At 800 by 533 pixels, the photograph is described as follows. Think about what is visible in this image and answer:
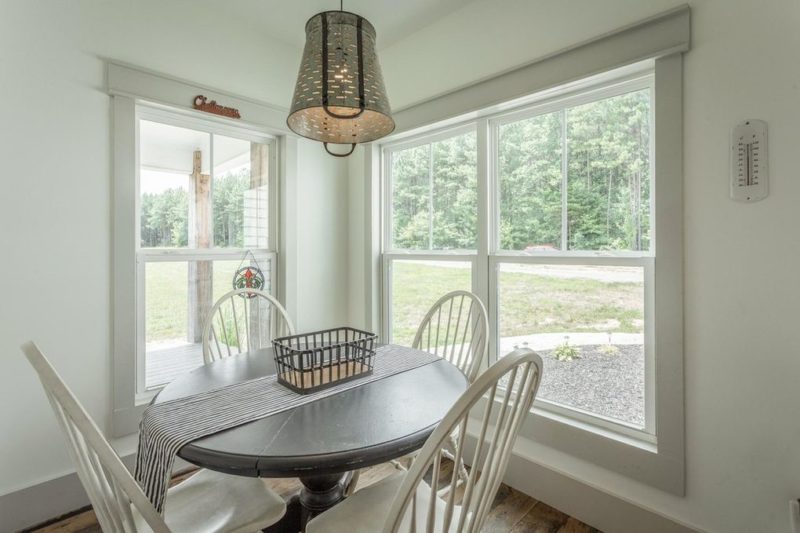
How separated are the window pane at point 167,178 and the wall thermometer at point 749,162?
2659 millimetres

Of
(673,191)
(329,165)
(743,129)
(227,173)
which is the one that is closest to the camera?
(743,129)

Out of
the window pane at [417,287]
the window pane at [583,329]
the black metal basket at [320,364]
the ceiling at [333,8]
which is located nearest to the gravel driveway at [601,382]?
the window pane at [583,329]

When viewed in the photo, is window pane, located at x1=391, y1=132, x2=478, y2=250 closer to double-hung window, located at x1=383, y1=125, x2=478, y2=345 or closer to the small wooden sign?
double-hung window, located at x1=383, y1=125, x2=478, y2=345

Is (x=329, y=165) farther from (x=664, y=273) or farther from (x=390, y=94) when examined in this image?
(x=664, y=273)

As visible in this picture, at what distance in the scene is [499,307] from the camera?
2242 mm

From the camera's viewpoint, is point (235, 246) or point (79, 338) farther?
point (235, 246)

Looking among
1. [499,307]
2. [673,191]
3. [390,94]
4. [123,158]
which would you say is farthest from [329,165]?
[673,191]

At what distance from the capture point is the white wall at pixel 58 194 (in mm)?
1698

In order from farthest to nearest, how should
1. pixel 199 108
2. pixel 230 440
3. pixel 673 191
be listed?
pixel 199 108
pixel 673 191
pixel 230 440

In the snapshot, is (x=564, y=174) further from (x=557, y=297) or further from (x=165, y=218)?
(x=165, y=218)

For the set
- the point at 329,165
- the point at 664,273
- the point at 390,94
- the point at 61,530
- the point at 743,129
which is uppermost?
the point at 390,94

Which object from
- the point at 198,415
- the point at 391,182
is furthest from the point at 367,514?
the point at 391,182

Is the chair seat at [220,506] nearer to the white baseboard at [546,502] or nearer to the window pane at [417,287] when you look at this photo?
the white baseboard at [546,502]

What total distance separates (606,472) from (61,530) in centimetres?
247
